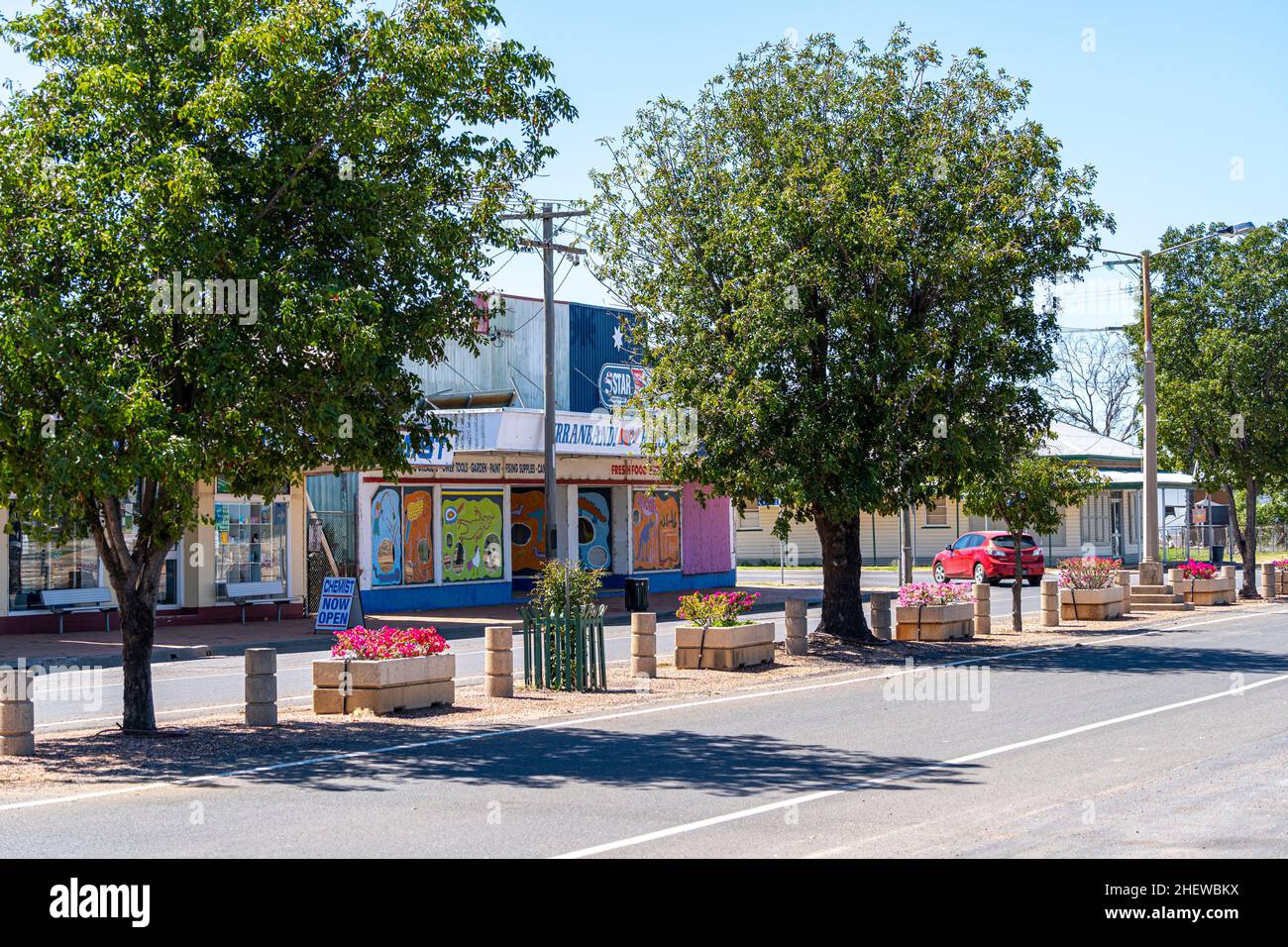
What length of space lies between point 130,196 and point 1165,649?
50.9 feet

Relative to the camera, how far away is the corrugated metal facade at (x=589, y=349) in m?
35.6

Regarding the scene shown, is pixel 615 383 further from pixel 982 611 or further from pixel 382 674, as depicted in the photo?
pixel 382 674

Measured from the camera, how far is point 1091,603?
26.0m

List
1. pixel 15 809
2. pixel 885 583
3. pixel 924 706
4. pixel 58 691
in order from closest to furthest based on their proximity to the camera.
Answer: pixel 15 809
pixel 924 706
pixel 58 691
pixel 885 583

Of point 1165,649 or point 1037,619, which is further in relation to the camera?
point 1037,619

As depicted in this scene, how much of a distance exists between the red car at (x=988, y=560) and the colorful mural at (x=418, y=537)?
16.2 metres

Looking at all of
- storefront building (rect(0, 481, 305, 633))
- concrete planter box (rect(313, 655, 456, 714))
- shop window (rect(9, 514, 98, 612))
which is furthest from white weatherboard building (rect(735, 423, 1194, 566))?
concrete planter box (rect(313, 655, 456, 714))

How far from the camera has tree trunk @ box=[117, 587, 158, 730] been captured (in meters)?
12.3

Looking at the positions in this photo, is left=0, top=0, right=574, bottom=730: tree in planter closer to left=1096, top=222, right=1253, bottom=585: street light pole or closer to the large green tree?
left=1096, top=222, right=1253, bottom=585: street light pole

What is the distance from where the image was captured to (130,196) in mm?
11570

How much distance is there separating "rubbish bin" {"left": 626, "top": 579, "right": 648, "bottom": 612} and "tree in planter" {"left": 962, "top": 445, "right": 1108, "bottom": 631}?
8675mm

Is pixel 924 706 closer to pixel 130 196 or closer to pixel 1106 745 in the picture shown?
pixel 1106 745

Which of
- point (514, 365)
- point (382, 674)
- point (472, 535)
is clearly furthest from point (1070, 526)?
point (382, 674)

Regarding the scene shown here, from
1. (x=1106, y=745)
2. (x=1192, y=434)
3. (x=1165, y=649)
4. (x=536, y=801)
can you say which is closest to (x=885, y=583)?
(x=1192, y=434)
